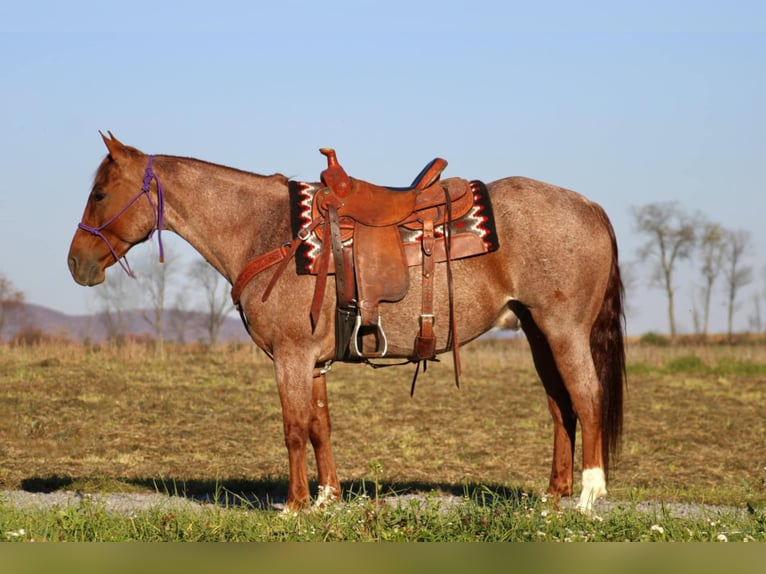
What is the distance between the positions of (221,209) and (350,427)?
298 inches

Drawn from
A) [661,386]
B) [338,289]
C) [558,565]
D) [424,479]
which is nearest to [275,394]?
[424,479]

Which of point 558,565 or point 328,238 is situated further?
point 328,238

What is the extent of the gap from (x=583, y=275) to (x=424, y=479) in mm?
4346

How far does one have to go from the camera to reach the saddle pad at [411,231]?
21.0 feet

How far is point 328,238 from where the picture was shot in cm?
Answer: 638

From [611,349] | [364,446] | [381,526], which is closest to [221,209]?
[381,526]

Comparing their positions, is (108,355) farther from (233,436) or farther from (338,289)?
(338,289)

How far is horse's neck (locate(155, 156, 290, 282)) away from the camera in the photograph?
676 centimetres

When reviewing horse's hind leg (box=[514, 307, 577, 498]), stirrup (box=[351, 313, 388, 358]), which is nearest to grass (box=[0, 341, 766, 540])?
horse's hind leg (box=[514, 307, 577, 498])

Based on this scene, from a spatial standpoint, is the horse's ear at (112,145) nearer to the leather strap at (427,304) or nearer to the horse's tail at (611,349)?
the leather strap at (427,304)

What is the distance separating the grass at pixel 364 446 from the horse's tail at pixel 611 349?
0.60 metres

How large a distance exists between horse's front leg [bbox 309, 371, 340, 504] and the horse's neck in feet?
3.52

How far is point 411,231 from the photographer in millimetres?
6535

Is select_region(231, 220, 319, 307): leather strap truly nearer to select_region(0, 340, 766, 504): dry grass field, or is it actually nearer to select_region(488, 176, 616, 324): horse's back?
select_region(488, 176, 616, 324): horse's back
